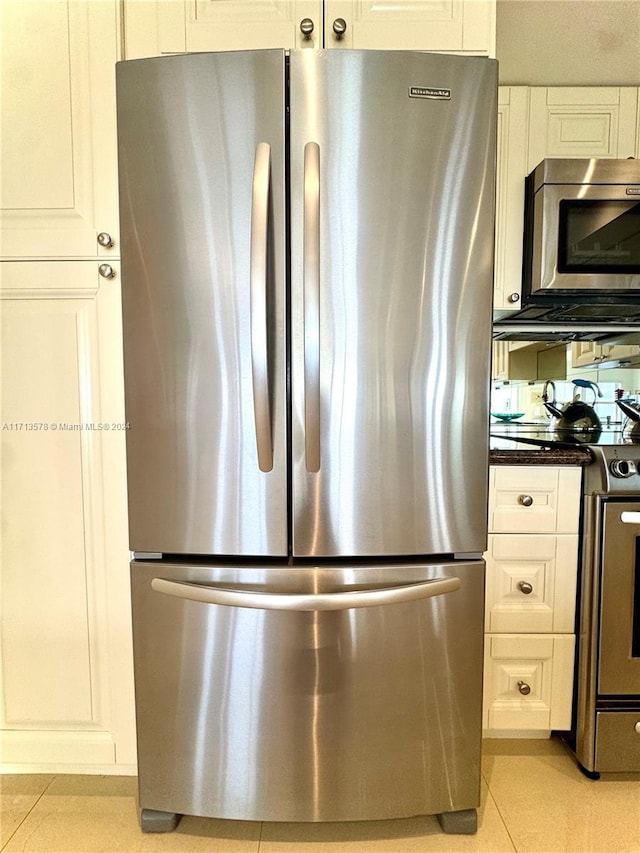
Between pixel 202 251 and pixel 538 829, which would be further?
pixel 538 829

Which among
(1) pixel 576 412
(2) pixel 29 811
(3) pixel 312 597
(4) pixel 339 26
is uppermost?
(4) pixel 339 26

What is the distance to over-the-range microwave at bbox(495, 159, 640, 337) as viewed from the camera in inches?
58.3

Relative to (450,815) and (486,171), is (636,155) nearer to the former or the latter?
(486,171)

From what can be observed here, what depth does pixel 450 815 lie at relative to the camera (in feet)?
3.91

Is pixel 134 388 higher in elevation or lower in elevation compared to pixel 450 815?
higher

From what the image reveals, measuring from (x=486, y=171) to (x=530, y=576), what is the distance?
1.08 meters

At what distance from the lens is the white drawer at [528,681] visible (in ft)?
4.73

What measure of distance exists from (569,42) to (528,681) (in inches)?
75.7

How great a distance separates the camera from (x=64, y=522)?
126cm

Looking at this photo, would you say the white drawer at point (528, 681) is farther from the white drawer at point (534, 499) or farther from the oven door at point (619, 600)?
the white drawer at point (534, 499)

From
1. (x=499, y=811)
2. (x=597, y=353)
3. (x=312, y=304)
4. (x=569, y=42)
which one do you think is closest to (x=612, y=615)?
(x=499, y=811)

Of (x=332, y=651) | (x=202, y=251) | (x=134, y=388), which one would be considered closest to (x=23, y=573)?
(x=134, y=388)

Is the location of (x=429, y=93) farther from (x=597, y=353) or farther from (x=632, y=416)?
(x=597, y=353)

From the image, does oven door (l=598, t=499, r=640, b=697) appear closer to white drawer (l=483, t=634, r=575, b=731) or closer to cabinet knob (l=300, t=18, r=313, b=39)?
white drawer (l=483, t=634, r=575, b=731)
